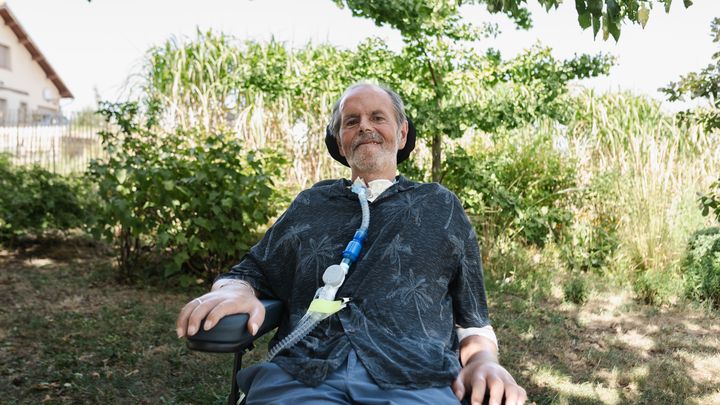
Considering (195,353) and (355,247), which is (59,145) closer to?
(195,353)

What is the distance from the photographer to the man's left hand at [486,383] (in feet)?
5.24

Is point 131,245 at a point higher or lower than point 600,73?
lower

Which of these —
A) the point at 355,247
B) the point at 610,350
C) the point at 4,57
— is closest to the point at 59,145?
the point at 610,350

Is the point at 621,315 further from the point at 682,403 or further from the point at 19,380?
the point at 19,380

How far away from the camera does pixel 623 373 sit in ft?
12.2

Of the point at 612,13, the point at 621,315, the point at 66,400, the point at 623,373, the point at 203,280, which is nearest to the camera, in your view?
the point at 612,13

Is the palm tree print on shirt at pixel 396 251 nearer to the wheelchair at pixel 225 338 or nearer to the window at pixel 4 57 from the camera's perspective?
the wheelchair at pixel 225 338

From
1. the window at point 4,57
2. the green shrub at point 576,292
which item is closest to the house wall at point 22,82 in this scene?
the window at point 4,57

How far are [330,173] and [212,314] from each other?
6.20 m

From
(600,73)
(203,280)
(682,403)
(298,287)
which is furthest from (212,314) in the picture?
(600,73)

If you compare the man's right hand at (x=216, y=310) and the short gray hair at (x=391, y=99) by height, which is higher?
the short gray hair at (x=391, y=99)

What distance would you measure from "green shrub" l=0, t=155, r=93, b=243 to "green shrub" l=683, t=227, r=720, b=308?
5.21m

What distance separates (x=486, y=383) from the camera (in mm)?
1680

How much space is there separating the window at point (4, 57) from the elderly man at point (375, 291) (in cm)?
2982
